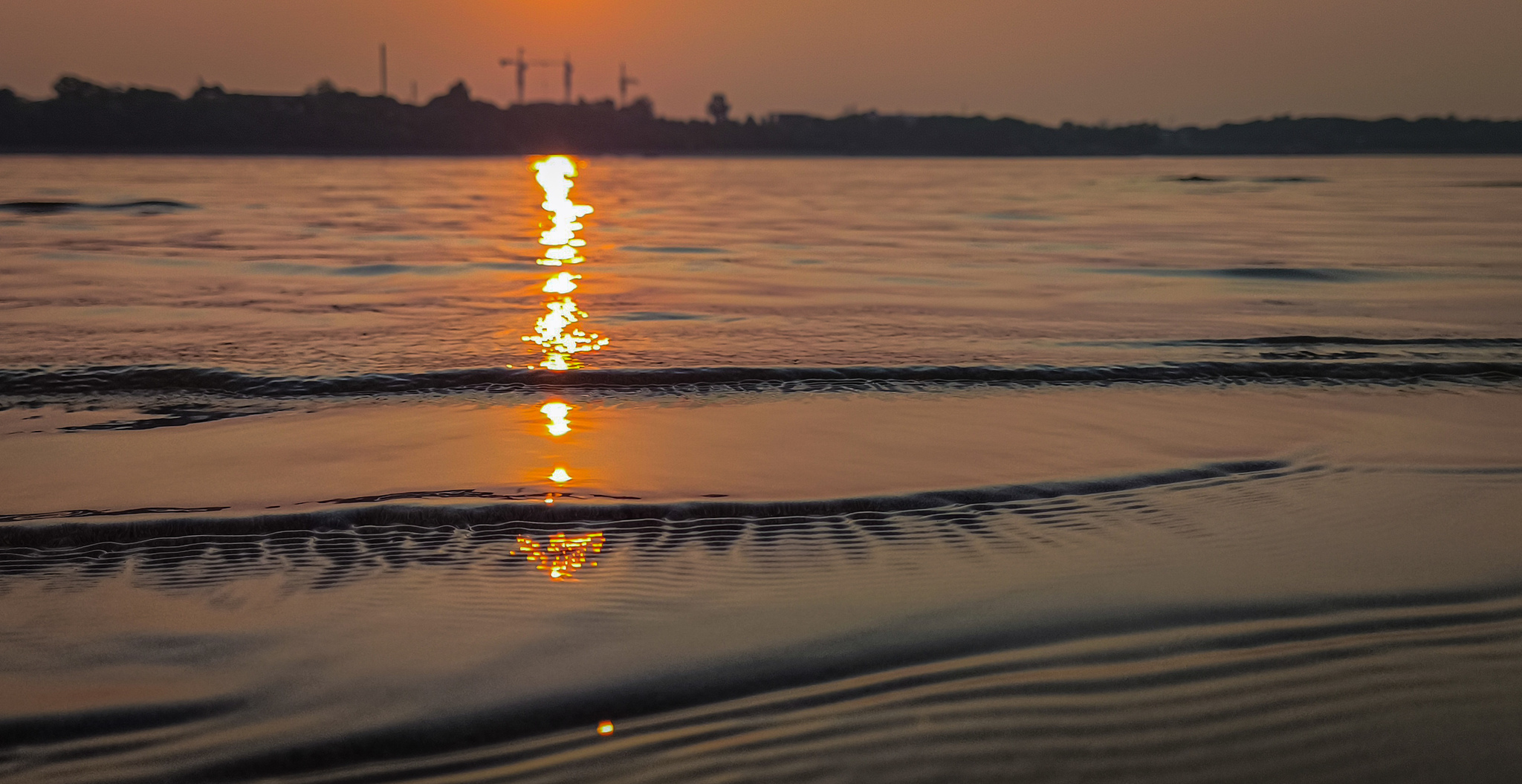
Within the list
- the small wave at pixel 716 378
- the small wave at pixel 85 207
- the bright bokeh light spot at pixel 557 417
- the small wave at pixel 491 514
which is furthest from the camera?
the small wave at pixel 85 207

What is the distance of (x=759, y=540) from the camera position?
408cm

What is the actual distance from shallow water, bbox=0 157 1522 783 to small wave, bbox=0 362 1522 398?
0.04 meters

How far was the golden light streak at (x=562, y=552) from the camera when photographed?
3.74 meters

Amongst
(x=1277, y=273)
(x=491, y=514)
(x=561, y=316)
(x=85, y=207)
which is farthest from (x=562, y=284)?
(x=85, y=207)

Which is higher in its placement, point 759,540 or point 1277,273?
point 1277,273

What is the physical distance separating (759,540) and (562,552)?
2.32ft

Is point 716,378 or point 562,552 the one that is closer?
point 562,552

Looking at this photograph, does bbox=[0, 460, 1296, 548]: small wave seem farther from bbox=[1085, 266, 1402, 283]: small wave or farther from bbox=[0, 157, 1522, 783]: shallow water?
bbox=[1085, 266, 1402, 283]: small wave

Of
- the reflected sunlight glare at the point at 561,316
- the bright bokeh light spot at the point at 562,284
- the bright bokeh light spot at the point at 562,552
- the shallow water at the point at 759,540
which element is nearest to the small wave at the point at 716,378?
the shallow water at the point at 759,540

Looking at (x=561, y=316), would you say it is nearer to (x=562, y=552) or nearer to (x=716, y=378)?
(x=716, y=378)

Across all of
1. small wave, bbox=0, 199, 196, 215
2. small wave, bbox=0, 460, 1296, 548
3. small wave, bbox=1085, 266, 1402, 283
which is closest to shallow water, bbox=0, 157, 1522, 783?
small wave, bbox=0, 460, 1296, 548

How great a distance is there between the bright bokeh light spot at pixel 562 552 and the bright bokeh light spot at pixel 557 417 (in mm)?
1871

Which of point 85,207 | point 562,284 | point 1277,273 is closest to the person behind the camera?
point 562,284

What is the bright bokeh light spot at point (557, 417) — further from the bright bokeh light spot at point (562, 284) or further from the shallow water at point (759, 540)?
the bright bokeh light spot at point (562, 284)
